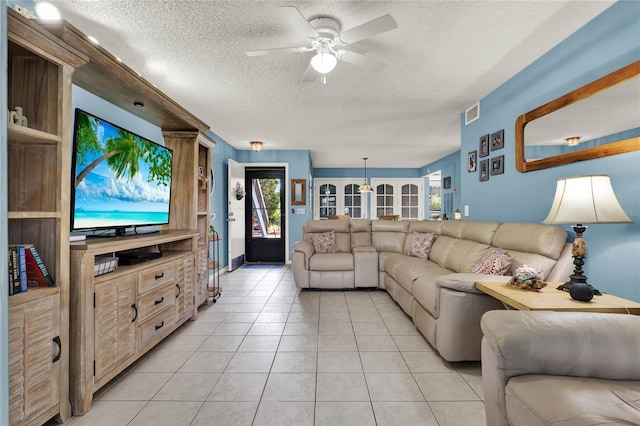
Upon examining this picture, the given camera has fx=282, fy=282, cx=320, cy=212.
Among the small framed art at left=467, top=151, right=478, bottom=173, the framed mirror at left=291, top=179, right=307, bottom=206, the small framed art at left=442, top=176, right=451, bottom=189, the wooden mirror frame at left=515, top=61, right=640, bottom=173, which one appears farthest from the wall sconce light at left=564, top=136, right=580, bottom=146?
the small framed art at left=442, top=176, right=451, bottom=189

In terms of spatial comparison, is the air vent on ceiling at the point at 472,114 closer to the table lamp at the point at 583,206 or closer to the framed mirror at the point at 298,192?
the table lamp at the point at 583,206

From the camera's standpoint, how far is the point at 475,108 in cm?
354

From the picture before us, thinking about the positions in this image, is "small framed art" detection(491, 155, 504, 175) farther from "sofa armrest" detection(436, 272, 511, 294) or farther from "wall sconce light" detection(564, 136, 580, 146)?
"sofa armrest" detection(436, 272, 511, 294)

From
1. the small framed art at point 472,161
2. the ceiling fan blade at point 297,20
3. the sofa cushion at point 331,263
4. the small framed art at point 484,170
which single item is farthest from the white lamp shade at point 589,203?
the sofa cushion at point 331,263

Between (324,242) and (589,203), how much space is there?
10.8 feet

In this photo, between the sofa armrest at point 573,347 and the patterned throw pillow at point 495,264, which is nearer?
the sofa armrest at point 573,347

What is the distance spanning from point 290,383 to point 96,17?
9.00ft

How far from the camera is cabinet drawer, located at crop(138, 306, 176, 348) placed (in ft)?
6.78

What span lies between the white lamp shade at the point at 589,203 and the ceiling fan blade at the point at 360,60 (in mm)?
1487

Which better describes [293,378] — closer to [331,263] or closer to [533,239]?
[533,239]

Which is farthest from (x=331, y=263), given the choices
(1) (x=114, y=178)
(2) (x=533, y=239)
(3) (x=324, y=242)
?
(1) (x=114, y=178)

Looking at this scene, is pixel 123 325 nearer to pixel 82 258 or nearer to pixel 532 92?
pixel 82 258

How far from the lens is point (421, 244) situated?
155 inches

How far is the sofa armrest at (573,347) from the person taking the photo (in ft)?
3.48
